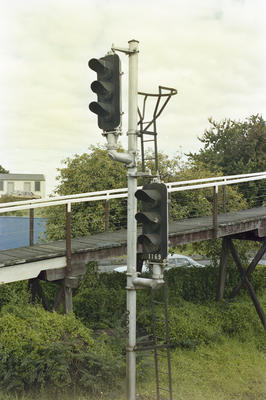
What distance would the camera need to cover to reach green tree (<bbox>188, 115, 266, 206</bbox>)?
936 inches

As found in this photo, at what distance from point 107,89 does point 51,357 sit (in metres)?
3.72

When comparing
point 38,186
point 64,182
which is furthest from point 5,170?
point 64,182

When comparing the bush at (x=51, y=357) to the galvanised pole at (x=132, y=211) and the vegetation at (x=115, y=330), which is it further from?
the galvanised pole at (x=132, y=211)

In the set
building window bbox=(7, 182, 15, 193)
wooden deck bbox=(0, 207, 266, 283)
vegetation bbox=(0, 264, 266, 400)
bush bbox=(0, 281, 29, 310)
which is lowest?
vegetation bbox=(0, 264, 266, 400)

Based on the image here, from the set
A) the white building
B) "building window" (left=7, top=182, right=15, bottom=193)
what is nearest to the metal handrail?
the white building

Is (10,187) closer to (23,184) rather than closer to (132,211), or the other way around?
(23,184)

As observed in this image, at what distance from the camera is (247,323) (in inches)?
404

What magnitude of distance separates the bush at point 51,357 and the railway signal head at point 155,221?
8.28 feet

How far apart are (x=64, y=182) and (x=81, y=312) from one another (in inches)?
207

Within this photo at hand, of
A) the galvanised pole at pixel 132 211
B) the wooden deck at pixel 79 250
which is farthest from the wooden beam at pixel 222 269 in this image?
the galvanised pole at pixel 132 211

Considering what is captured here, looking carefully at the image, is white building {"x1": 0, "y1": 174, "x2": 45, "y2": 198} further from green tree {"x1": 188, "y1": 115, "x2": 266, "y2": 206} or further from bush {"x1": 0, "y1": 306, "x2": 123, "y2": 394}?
bush {"x1": 0, "y1": 306, "x2": 123, "y2": 394}

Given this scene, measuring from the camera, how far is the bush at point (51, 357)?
5680 mm

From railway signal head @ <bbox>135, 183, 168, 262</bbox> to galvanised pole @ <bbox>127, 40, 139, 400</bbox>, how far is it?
34 cm

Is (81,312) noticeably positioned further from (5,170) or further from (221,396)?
(5,170)
